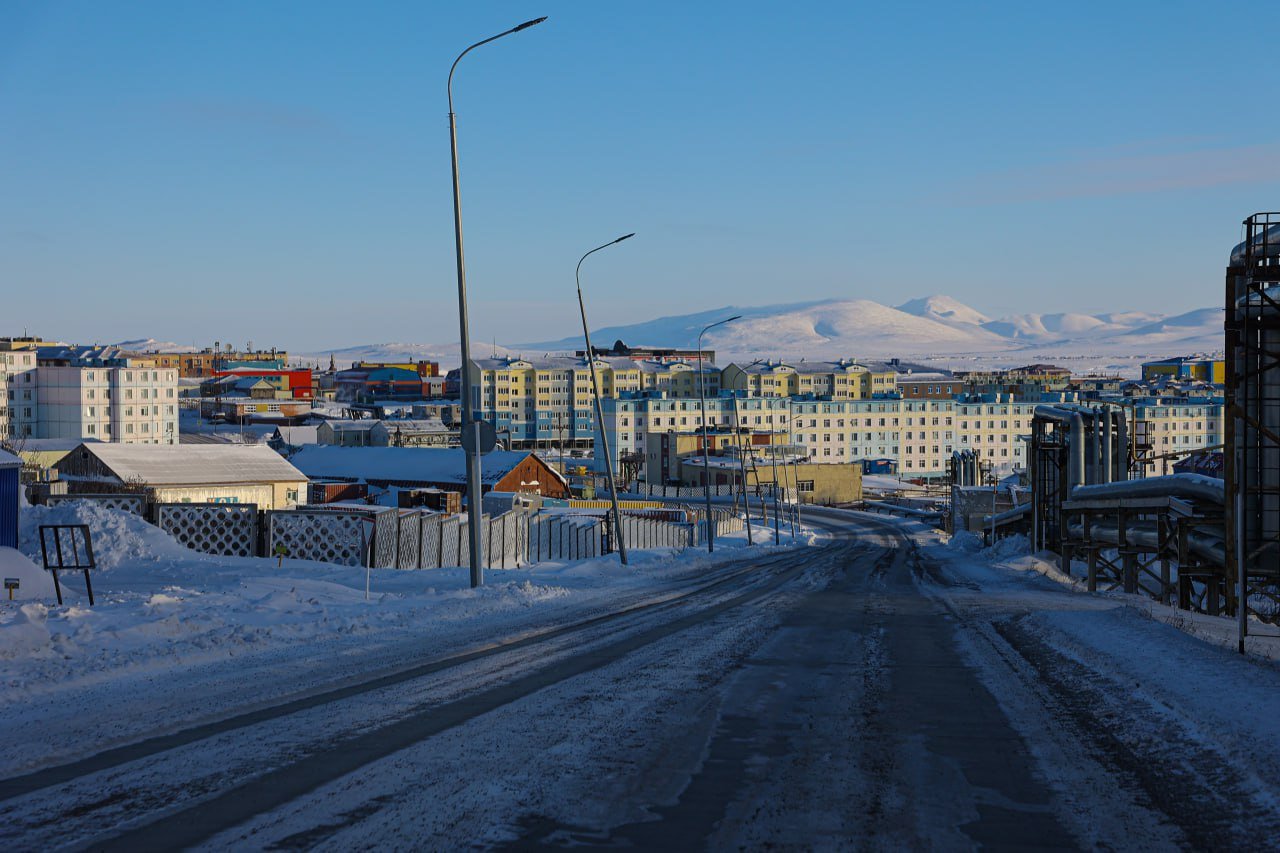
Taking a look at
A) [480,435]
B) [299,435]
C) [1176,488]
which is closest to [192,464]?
[480,435]

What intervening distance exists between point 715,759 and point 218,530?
2217cm

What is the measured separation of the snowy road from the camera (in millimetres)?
6633

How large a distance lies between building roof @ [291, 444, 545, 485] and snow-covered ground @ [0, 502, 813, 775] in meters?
58.8

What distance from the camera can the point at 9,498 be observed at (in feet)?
72.7

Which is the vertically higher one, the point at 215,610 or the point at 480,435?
the point at 480,435

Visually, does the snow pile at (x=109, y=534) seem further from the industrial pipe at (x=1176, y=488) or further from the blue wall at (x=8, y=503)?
the industrial pipe at (x=1176, y=488)

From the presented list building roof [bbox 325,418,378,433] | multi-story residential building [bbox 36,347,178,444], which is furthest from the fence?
multi-story residential building [bbox 36,347,178,444]

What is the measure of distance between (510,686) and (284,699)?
207 centimetres

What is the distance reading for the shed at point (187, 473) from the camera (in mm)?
57219

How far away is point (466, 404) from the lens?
23.5 metres

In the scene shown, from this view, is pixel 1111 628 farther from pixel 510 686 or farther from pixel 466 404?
pixel 466 404

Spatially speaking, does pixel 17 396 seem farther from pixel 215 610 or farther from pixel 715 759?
pixel 715 759

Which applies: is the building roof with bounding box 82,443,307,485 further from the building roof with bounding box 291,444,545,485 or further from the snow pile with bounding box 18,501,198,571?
the snow pile with bounding box 18,501,198,571

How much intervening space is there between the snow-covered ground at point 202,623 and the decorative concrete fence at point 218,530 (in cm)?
183
